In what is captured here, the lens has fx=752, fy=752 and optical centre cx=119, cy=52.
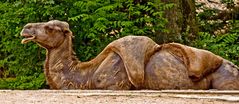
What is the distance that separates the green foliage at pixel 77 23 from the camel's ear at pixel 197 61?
1.78 m

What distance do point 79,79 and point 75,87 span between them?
10 cm

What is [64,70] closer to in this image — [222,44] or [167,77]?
[167,77]

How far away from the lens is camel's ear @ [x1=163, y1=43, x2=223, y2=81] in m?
7.66

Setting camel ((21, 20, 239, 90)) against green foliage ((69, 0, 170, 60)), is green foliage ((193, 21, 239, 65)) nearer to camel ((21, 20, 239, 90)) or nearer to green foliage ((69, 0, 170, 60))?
green foliage ((69, 0, 170, 60))

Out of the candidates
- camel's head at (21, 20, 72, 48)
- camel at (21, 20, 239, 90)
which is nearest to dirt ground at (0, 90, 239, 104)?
camel at (21, 20, 239, 90)

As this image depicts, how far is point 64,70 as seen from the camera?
8.17 m

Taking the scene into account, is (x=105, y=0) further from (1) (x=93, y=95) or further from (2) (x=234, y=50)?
(1) (x=93, y=95)

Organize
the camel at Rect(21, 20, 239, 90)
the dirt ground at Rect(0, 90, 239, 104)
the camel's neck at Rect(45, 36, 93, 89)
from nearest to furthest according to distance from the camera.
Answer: the dirt ground at Rect(0, 90, 239, 104) < the camel at Rect(21, 20, 239, 90) < the camel's neck at Rect(45, 36, 93, 89)

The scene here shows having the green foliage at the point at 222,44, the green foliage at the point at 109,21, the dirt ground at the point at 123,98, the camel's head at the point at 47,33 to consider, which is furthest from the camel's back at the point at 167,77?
the green foliage at the point at 222,44

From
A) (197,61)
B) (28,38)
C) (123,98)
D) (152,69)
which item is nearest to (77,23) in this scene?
(28,38)

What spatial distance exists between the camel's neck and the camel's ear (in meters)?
0.97

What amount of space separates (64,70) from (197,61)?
1489mm

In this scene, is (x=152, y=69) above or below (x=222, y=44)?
above

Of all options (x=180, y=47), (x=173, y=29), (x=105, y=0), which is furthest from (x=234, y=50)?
(x=180, y=47)
